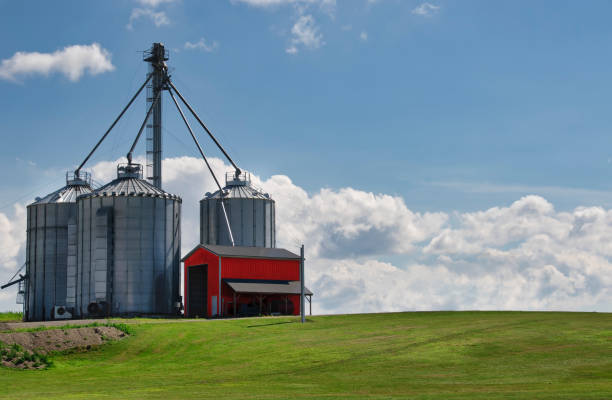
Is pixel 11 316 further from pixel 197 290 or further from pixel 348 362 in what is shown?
pixel 348 362

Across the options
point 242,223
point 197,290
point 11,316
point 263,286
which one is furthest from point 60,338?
point 11,316

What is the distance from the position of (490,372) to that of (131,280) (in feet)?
160

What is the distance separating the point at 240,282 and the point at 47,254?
25689 mm

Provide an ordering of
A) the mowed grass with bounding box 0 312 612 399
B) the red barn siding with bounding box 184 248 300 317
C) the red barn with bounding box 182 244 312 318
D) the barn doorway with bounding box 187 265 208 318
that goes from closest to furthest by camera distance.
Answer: the mowed grass with bounding box 0 312 612 399, the red barn with bounding box 182 244 312 318, the red barn siding with bounding box 184 248 300 317, the barn doorway with bounding box 187 265 208 318

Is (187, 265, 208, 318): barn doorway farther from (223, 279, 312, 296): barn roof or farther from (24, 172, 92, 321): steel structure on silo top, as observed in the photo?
(24, 172, 92, 321): steel structure on silo top

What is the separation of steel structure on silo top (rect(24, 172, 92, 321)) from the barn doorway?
50.5 ft

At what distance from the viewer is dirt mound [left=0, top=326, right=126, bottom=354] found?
152 feet

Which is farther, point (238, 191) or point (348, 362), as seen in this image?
point (238, 191)

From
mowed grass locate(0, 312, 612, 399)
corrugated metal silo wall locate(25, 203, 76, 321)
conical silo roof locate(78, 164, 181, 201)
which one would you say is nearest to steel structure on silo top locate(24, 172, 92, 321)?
corrugated metal silo wall locate(25, 203, 76, 321)

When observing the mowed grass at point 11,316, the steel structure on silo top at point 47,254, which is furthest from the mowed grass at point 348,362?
the mowed grass at point 11,316

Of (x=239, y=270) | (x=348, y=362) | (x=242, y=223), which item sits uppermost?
(x=242, y=223)

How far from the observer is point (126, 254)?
250ft

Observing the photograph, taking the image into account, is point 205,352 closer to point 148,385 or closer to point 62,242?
point 148,385

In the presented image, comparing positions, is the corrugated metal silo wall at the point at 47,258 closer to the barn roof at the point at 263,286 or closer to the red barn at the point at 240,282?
the red barn at the point at 240,282
